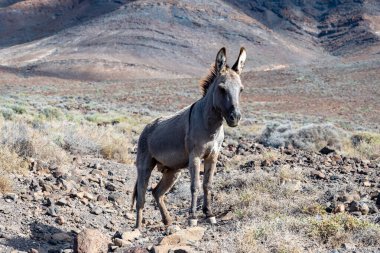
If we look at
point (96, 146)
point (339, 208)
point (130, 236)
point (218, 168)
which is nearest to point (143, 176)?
point (130, 236)

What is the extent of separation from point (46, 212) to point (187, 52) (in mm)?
83891

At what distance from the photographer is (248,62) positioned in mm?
89500

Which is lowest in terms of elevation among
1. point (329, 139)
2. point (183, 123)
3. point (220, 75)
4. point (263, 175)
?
point (329, 139)

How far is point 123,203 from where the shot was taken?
10.4 meters

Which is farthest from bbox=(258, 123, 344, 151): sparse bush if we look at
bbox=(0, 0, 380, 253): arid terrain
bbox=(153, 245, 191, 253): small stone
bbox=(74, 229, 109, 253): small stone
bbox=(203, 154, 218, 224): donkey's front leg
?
bbox=(153, 245, 191, 253): small stone

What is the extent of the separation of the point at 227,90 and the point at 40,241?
3.14 metres

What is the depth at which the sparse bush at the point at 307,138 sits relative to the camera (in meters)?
17.1

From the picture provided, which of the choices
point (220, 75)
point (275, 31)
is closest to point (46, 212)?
point (220, 75)

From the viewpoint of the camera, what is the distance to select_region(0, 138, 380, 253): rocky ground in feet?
21.6

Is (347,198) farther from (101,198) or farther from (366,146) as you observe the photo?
(366,146)

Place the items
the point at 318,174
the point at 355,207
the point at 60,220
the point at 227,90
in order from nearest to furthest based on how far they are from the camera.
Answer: the point at 227,90 < the point at 355,207 < the point at 60,220 < the point at 318,174

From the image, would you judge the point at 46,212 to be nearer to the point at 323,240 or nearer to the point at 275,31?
the point at 323,240

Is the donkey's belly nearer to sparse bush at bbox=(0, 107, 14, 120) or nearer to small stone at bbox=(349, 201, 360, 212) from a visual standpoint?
small stone at bbox=(349, 201, 360, 212)

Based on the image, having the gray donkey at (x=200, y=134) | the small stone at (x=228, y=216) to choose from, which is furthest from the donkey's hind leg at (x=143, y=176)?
the small stone at (x=228, y=216)
